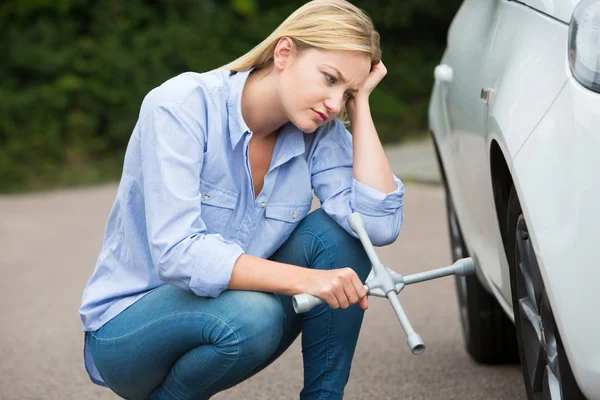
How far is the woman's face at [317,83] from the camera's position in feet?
8.43

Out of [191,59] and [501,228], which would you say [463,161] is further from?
[191,59]

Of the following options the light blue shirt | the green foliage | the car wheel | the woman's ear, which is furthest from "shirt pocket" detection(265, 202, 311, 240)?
the green foliage

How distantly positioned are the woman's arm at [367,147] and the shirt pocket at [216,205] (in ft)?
1.15

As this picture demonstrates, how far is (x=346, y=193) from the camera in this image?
112 inches

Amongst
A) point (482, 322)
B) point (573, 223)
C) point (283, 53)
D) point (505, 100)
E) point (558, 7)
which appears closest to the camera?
point (573, 223)

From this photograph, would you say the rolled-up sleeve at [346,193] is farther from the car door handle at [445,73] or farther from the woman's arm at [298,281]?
the car door handle at [445,73]

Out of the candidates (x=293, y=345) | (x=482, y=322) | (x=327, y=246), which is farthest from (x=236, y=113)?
(x=293, y=345)

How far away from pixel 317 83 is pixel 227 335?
0.64 metres

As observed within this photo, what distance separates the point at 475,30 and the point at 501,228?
0.73 metres

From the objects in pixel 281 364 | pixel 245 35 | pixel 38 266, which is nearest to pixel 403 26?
pixel 245 35

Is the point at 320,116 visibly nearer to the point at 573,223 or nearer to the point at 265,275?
the point at 265,275

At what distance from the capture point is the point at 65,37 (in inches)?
466

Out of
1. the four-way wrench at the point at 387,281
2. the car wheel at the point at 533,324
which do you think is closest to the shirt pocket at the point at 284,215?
the four-way wrench at the point at 387,281

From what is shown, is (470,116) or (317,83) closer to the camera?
(317,83)
